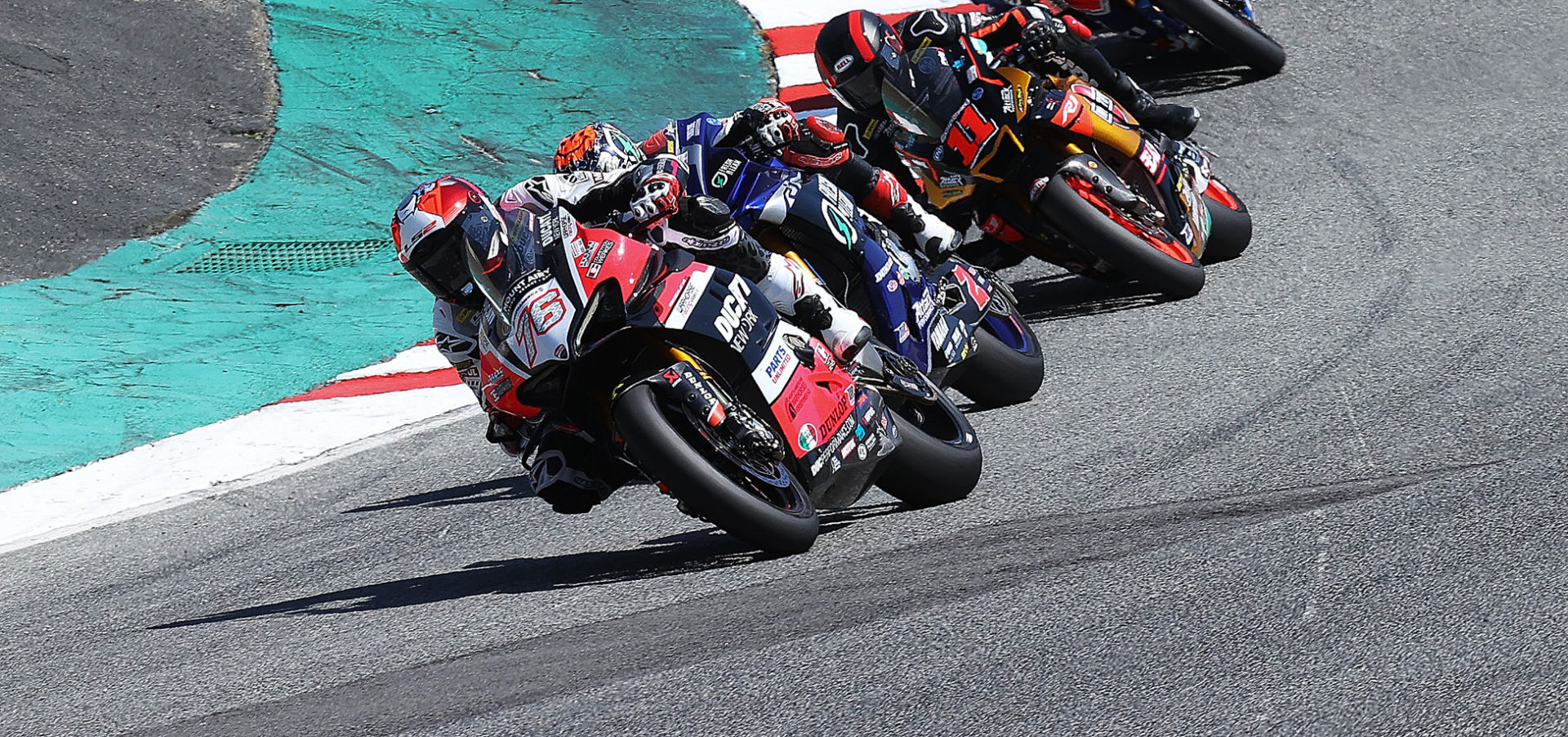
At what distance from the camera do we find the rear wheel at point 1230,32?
34.0 feet

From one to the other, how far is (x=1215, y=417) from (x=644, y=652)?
267 centimetres

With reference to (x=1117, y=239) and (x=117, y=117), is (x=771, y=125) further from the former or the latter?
(x=117, y=117)

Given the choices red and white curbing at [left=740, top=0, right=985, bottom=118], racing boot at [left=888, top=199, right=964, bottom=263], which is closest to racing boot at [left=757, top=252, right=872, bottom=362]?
racing boot at [left=888, top=199, right=964, bottom=263]

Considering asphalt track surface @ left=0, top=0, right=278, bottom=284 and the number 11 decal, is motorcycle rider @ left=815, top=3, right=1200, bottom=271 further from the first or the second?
asphalt track surface @ left=0, top=0, right=278, bottom=284

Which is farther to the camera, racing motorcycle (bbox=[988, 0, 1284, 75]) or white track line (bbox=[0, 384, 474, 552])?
racing motorcycle (bbox=[988, 0, 1284, 75])

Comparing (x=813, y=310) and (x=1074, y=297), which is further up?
(x=813, y=310)

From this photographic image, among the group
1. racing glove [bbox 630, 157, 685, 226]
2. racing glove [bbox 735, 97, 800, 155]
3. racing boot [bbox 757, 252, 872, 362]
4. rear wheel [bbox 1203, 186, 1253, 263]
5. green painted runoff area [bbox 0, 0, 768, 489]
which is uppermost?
racing glove [bbox 630, 157, 685, 226]

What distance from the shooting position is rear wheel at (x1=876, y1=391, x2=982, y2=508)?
5.41 meters

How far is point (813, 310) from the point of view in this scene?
5891 millimetres

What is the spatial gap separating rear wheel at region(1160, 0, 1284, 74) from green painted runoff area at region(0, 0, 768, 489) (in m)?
3.19

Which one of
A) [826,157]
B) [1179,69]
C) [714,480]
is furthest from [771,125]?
[1179,69]

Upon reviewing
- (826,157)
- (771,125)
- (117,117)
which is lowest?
(117,117)

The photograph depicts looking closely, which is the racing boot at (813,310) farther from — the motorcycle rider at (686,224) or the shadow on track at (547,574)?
the shadow on track at (547,574)

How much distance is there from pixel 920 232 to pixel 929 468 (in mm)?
1775
